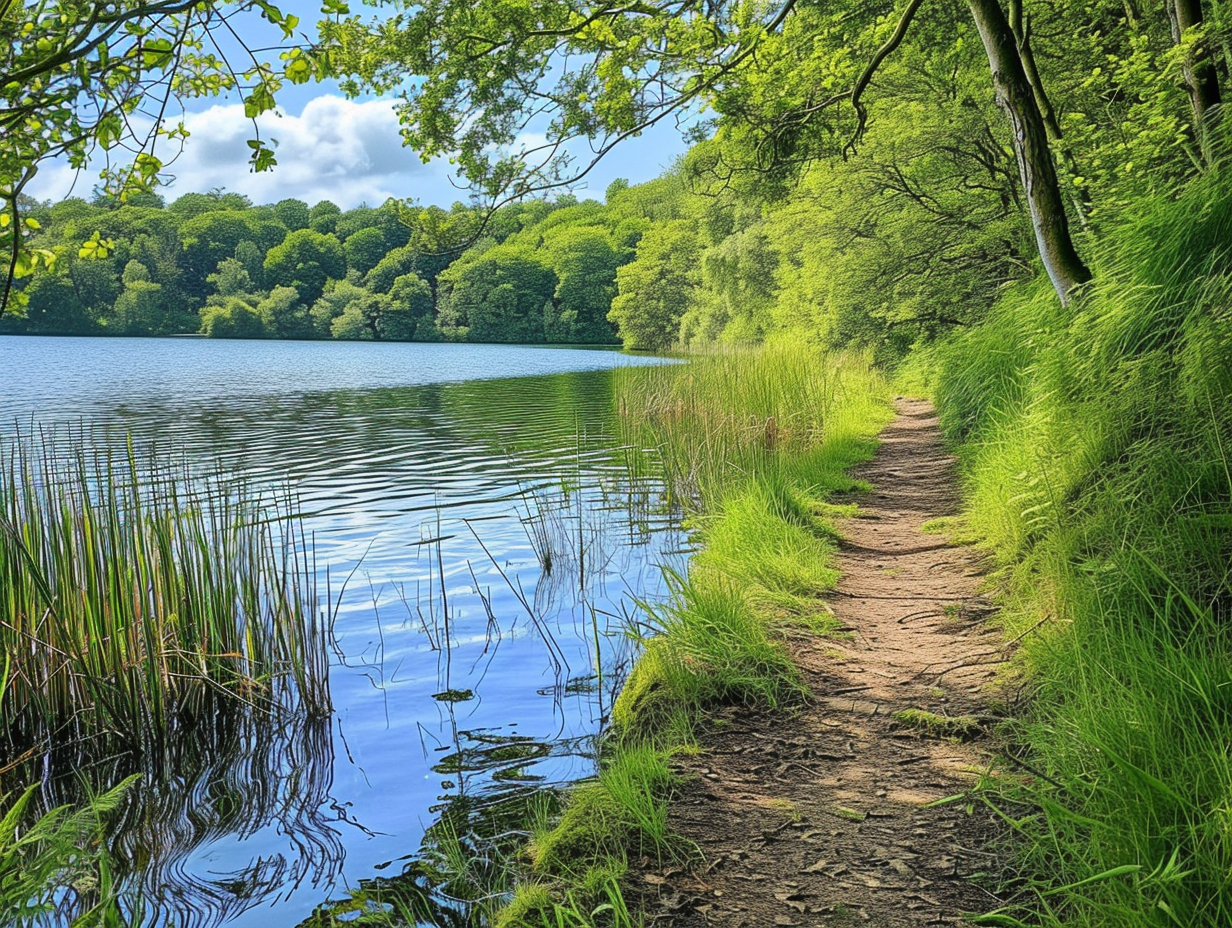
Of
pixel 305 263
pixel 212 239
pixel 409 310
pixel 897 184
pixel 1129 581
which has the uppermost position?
pixel 212 239

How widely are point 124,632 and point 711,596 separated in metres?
2.72

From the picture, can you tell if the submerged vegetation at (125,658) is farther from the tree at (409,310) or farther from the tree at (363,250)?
the tree at (363,250)

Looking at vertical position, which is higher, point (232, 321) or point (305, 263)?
point (305, 263)

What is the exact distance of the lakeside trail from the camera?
2293mm

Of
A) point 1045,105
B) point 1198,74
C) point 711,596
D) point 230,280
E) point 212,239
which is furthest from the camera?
point 212,239

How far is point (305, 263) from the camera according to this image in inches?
3489

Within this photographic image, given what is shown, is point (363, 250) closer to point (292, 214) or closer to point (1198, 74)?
point (292, 214)

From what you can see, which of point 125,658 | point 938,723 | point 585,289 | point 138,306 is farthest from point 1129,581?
point 138,306

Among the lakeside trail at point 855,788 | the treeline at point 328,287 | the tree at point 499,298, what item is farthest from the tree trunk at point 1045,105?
the tree at point 499,298

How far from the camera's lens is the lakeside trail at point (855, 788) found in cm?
229

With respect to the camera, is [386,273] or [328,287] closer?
[328,287]

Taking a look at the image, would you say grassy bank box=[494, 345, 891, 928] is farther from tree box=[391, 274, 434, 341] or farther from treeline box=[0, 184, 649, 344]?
tree box=[391, 274, 434, 341]

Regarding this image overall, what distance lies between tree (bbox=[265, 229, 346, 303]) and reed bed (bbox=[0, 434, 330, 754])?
3452 inches

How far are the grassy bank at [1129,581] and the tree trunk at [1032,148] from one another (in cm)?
21
